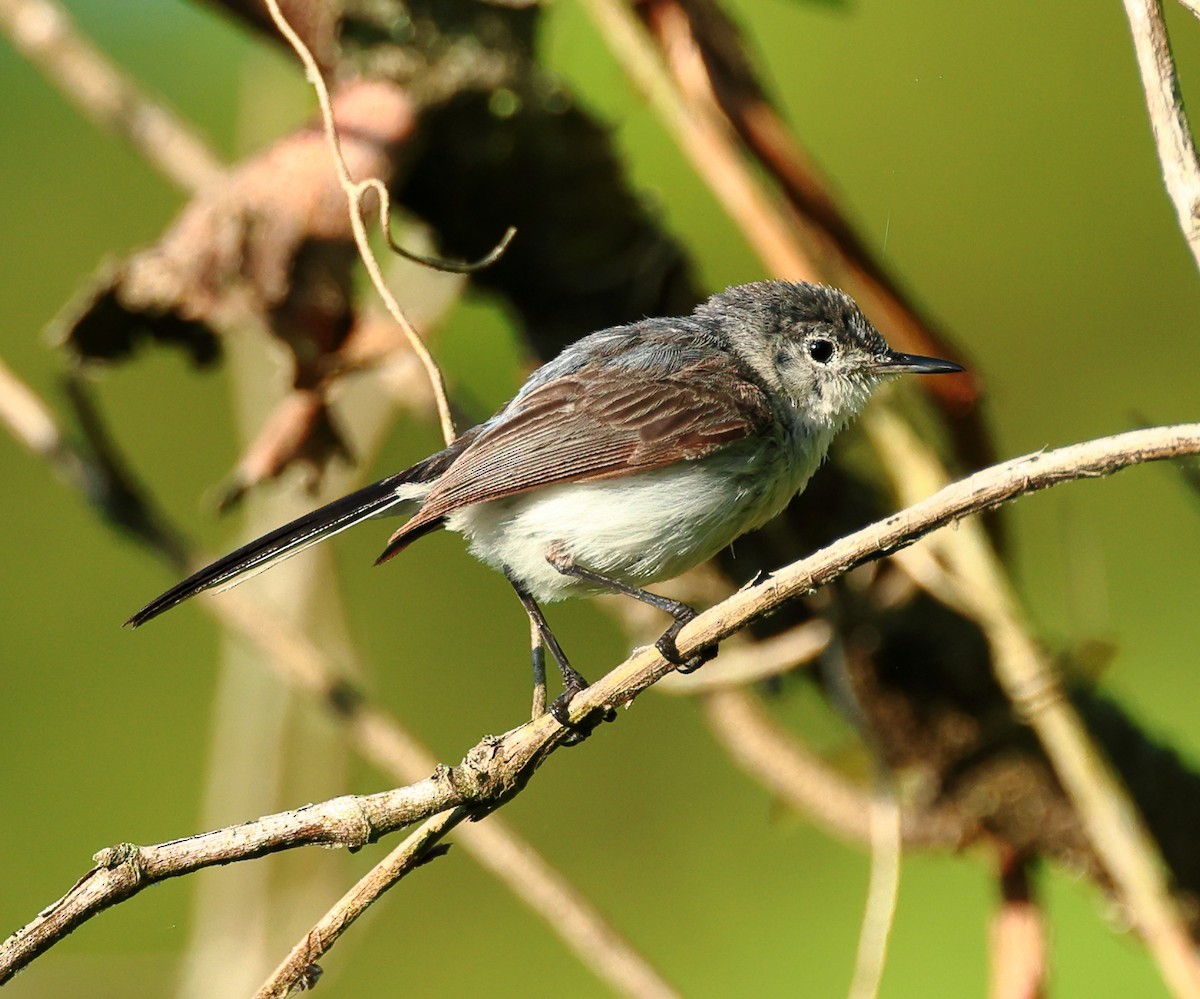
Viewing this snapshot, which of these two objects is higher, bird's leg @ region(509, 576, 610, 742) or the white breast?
the white breast

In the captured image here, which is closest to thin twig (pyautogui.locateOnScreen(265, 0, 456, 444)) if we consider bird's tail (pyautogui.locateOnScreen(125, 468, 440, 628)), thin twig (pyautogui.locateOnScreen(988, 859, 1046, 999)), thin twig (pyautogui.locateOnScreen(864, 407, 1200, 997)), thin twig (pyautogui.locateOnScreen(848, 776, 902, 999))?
bird's tail (pyautogui.locateOnScreen(125, 468, 440, 628))

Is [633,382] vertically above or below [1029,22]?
below

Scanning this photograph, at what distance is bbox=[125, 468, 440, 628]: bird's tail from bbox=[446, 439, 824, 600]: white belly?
0.12m

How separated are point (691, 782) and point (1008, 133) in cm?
214

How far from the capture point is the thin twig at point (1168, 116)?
137cm

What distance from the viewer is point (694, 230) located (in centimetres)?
405

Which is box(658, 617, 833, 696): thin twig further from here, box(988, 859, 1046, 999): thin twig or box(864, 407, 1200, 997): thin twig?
box(988, 859, 1046, 999): thin twig

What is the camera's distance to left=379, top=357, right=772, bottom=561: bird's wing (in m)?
2.36

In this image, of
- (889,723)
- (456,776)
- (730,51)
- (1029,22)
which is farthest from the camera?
(1029,22)

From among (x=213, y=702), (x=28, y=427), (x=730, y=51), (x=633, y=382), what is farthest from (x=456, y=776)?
(x=213, y=702)

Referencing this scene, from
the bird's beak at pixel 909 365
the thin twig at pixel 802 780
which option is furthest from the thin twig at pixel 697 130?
the thin twig at pixel 802 780

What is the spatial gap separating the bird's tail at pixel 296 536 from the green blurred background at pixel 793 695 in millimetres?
841

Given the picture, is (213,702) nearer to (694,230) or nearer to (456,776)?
(694,230)

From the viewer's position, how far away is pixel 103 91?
297 cm
